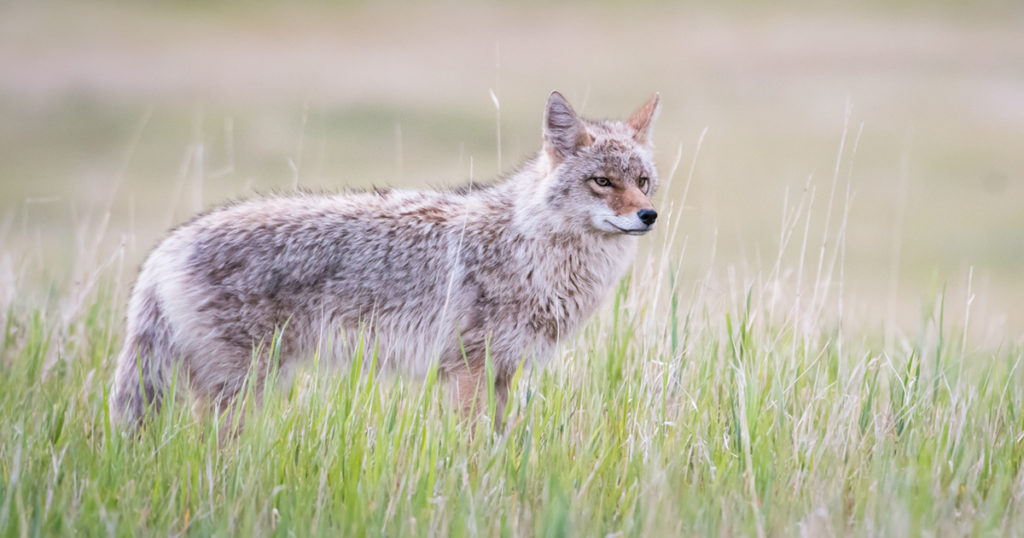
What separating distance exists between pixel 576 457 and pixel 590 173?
1.78 meters

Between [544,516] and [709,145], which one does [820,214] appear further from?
[544,516]

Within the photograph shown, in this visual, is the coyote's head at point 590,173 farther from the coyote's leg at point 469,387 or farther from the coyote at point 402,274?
the coyote's leg at point 469,387

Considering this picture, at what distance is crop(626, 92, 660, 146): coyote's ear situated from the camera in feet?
Result: 18.2

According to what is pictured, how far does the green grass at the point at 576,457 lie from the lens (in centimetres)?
347

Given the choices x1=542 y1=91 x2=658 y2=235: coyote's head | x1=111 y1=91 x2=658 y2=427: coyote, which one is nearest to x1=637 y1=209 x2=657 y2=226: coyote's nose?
x1=111 y1=91 x2=658 y2=427: coyote

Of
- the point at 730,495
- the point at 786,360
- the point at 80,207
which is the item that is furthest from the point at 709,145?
the point at 730,495

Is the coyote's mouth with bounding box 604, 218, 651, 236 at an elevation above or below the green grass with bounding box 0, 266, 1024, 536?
above

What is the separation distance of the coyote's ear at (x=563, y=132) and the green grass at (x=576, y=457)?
3.66 ft

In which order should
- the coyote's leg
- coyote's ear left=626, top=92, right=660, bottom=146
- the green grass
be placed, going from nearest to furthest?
the green grass → the coyote's leg → coyote's ear left=626, top=92, right=660, bottom=146

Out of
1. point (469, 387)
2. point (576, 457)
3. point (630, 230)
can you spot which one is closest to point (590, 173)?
point (630, 230)

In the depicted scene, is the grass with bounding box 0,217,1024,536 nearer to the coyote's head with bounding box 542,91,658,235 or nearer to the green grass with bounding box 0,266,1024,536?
the green grass with bounding box 0,266,1024,536

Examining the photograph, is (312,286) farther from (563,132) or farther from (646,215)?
(646,215)

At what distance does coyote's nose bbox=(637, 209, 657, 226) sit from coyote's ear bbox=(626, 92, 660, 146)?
0.86 metres

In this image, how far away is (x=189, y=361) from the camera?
15.9ft
